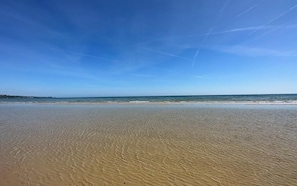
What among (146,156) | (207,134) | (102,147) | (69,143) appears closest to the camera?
(146,156)

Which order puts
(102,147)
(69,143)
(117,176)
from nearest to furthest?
(117,176)
(102,147)
(69,143)

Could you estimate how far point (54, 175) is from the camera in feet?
14.9

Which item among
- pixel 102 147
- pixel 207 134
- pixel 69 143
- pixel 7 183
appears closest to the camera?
pixel 7 183

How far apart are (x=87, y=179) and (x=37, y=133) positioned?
21.4ft

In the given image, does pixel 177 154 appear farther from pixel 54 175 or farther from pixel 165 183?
pixel 54 175

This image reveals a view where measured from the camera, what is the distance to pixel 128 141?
7.58 m

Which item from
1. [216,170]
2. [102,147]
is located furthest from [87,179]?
[216,170]

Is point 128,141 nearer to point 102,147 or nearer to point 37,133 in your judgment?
point 102,147

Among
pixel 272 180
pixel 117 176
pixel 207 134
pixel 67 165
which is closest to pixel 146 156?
pixel 117 176

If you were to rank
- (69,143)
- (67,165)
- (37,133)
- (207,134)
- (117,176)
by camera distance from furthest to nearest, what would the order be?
(37,133) → (207,134) → (69,143) → (67,165) → (117,176)

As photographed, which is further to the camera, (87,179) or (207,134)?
(207,134)

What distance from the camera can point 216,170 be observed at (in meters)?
4.71

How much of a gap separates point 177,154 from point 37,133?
766 centimetres

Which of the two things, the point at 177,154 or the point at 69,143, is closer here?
the point at 177,154
